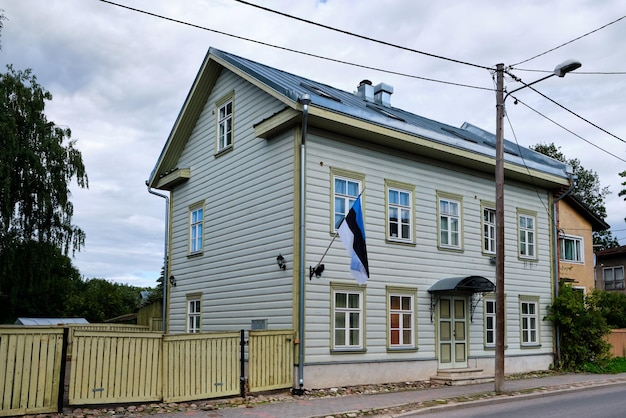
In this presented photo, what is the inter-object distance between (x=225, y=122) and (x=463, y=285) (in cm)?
853

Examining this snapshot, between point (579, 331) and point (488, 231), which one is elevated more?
point (488, 231)

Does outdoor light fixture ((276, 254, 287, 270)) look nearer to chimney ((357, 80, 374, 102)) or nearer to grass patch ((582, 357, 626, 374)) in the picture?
chimney ((357, 80, 374, 102))

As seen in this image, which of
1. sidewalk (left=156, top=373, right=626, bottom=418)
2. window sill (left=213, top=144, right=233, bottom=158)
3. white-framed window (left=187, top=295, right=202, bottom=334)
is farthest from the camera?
white-framed window (left=187, top=295, right=202, bottom=334)

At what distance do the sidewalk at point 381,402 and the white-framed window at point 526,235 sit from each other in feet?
16.5

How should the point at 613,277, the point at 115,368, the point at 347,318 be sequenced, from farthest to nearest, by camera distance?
the point at 613,277
the point at 347,318
the point at 115,368

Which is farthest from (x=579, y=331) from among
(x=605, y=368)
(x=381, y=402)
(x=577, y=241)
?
(x=381, y=402)

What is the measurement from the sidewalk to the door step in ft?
1.41

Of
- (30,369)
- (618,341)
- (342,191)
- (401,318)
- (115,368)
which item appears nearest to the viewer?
(30,369)

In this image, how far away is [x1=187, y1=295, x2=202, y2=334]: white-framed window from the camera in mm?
19703

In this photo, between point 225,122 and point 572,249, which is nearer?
point 225,122

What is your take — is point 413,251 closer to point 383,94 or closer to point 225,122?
point 225,122

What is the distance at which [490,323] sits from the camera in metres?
20.1

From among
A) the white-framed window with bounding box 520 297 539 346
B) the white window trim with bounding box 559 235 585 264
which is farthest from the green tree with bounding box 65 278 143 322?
the white-framed window with bounding box 520 297 539 346

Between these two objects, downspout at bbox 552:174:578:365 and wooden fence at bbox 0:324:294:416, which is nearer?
wooden fence at bbox 0:324:294:416
